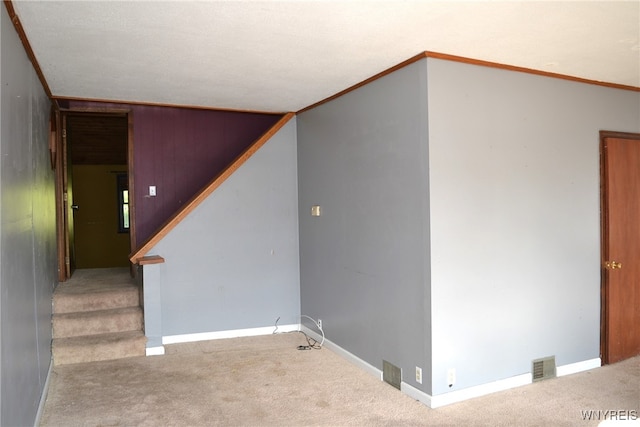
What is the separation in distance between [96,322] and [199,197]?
1.48 m

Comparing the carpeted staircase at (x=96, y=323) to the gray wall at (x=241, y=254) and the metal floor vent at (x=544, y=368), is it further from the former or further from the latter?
the metal floor vent at (x=544, y=368)

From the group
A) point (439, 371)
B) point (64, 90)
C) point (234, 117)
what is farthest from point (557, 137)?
point (64, 90)

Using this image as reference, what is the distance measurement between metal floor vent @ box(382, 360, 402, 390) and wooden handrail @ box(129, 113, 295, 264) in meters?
2.37

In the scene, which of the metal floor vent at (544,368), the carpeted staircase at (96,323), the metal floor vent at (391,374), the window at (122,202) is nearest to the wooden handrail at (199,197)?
the carpeted staircase at (96,323)

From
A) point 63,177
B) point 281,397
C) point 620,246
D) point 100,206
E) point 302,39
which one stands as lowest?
point 281,397

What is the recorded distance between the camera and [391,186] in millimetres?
3551

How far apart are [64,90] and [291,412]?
10.5 feet

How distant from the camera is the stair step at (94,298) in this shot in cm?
454

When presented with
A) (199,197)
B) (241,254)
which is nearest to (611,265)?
(241,254)

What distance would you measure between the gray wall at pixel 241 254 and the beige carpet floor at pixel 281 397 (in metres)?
0.71

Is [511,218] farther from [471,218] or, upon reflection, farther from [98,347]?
[98,347]

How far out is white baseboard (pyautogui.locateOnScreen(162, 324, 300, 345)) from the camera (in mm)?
4793

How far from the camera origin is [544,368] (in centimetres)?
363

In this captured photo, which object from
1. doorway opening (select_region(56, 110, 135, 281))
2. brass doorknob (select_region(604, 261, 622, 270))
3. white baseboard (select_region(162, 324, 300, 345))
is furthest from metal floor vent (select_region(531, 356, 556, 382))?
doorway opening (select_region(56, 110, 135, 281))
